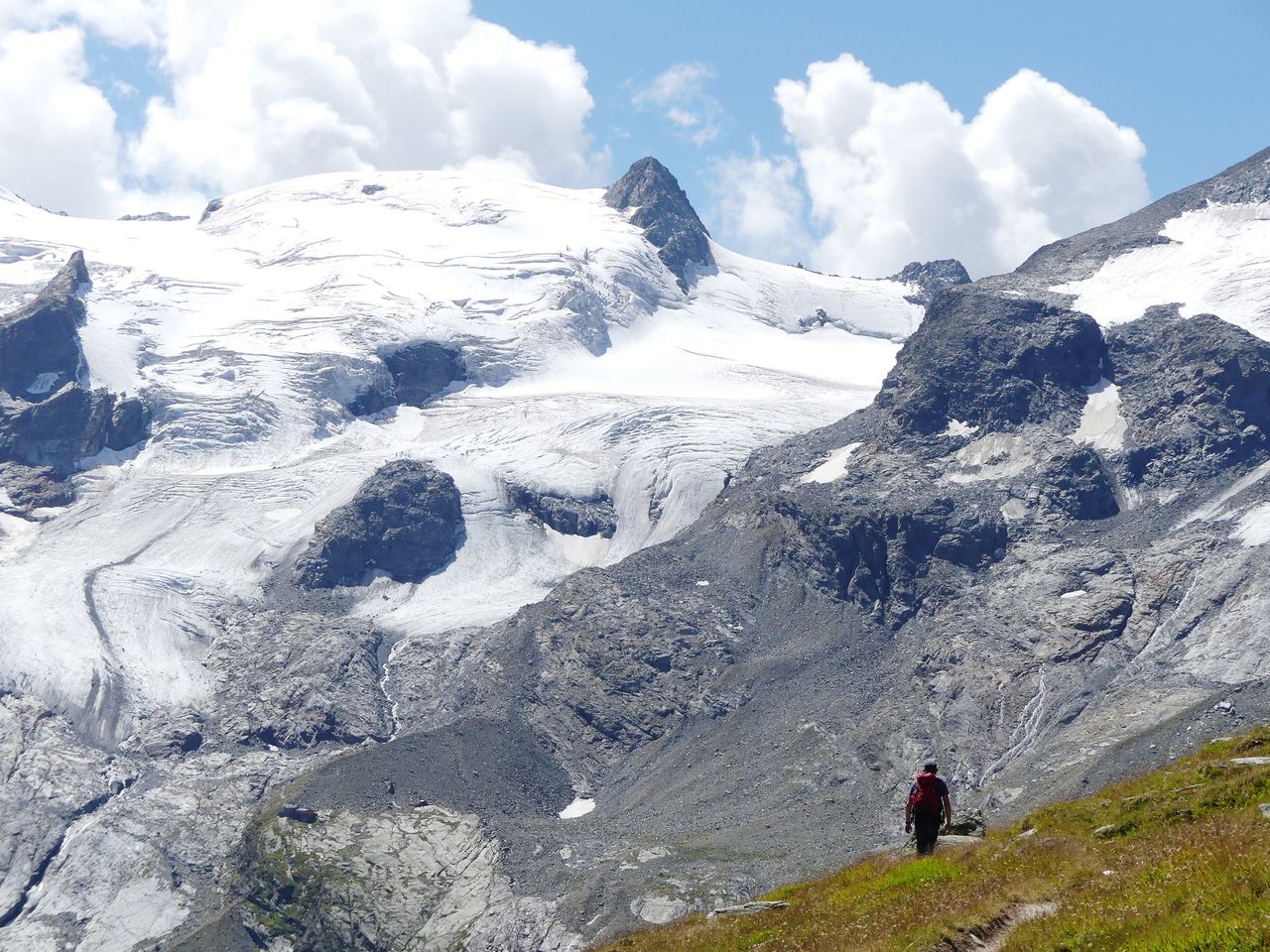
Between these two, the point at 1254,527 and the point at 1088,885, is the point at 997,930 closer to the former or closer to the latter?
the point at 1088,885

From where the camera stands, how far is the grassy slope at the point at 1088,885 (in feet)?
63.7

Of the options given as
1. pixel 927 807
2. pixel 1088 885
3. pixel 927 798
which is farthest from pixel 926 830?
pixel 1088 885

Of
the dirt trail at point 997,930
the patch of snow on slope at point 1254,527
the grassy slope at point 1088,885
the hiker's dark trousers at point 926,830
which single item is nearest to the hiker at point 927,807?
the hiker's dark trousers at point 926,830

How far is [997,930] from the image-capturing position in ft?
75.9

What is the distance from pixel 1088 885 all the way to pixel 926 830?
9063mm

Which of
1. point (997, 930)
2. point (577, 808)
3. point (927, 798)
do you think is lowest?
point (577, 808)

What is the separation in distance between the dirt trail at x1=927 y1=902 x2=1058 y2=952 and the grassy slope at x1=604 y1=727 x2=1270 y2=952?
100mm

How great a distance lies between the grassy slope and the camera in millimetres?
19406

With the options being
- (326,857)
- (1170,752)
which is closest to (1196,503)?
(1170,752)

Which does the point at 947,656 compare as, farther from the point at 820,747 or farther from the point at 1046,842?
the point at 1046,842

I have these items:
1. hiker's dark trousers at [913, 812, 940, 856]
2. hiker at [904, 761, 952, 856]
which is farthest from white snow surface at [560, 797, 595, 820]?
hiker at [904, 761, 952, 856]

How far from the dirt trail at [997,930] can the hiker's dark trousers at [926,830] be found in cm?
847

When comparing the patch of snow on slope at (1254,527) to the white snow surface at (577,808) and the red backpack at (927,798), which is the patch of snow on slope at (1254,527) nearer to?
the white snow surface at (577,808)

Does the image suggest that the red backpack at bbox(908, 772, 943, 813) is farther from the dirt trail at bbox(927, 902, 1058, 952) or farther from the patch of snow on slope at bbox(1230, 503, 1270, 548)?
the patch of snow on slope at bbox(1230, 503, 1270, 548)
